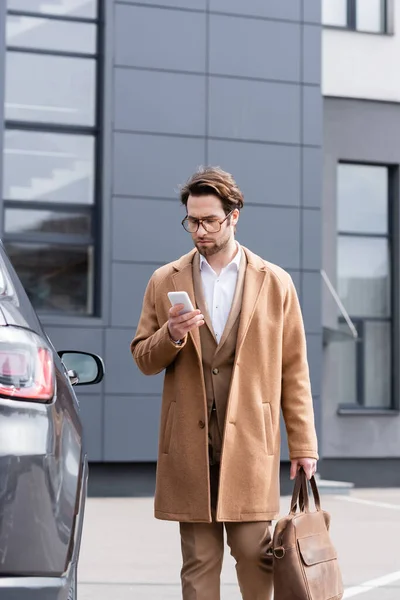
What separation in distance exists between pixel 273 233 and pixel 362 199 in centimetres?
254

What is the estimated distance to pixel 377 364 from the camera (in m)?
17.1

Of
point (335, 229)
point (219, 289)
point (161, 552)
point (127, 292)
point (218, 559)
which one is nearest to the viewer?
point (218, 559)

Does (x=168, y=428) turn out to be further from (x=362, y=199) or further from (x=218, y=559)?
(x=362, y=199)

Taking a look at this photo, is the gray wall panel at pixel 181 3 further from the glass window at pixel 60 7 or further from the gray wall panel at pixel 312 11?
the gray wall panel at pixel 312 11

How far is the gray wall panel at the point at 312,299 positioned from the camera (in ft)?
49.4

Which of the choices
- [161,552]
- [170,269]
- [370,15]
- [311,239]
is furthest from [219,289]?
[370,15]

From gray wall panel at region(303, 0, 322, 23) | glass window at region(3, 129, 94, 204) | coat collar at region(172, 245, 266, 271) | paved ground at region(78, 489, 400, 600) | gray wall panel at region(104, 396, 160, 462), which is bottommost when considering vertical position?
paved ground at region(78, 489, 400, 600)

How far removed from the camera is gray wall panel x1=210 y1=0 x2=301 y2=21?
15.0 m

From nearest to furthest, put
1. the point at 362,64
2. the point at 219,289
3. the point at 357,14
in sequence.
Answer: the point at 219,289
the point at 362,64
the point at 357,14

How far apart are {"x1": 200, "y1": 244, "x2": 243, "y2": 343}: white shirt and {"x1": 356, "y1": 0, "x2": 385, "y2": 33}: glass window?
42.0 ft

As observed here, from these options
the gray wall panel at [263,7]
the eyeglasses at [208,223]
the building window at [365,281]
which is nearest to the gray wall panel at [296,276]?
the building window at [365,281]

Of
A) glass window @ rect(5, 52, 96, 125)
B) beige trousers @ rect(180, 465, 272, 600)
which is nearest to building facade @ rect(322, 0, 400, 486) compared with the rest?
glass window @ rect(5, 52, 96, 125)

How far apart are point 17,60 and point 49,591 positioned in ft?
39.4

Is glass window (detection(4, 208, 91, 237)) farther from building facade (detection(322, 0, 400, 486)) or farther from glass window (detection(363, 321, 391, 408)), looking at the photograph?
glass window (detection(363, 321, 391, 408))
